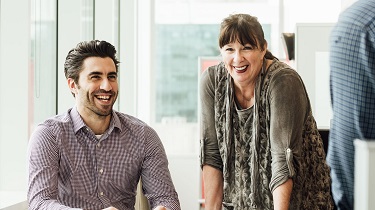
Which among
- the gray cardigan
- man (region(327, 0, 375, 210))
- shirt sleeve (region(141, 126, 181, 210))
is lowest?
shirt sleeve (region(141, 126, 181, 210))

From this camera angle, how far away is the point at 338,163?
1118mm

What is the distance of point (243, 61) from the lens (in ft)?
6.52

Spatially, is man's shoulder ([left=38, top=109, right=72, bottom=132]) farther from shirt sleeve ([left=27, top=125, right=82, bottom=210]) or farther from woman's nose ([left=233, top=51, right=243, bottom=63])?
woman's nose ([left=233, top=51, right=243, bottom=63])

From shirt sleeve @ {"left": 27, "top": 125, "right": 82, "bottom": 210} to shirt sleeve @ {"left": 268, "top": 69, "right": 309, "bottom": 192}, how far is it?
0.73m

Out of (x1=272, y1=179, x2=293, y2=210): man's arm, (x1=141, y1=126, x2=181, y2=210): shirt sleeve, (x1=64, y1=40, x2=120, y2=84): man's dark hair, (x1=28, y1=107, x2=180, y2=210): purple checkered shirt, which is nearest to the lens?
(x1=272, y1=179, x2=293, y2=210): man's arm

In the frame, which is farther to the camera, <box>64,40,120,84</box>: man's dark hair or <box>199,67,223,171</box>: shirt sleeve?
<box>64,40,120,84</box>: man's dark hair

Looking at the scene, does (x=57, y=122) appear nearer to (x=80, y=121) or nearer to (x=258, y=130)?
(x=80, y=121)

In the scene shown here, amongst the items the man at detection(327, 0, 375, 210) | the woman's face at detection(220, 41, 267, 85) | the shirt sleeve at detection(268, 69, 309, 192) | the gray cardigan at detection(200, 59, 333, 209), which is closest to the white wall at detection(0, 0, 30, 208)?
the gray cardigan at detection(200, 59, 333, 209)

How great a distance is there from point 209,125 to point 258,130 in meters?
0.20

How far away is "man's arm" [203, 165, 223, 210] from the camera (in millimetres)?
2131

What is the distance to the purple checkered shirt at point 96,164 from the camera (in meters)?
Answer: 2.26

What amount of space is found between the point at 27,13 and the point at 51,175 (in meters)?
0.94

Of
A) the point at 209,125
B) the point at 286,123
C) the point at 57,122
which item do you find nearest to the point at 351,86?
the point at 286,123

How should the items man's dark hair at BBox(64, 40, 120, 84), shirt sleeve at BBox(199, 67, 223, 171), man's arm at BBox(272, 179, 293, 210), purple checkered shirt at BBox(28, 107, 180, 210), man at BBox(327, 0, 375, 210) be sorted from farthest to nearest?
1. man's dark hair at BBox(64, 40, 120, 84)
2. purple checkered shirt at BBox(28, 107, 180, 210)
3. shirt sleeve at BBox(199, 67, 223, 171)
4. man's arm at BBox(272, 179, 293, 210)
5. man at BBox(327, 0, 375, 210)
